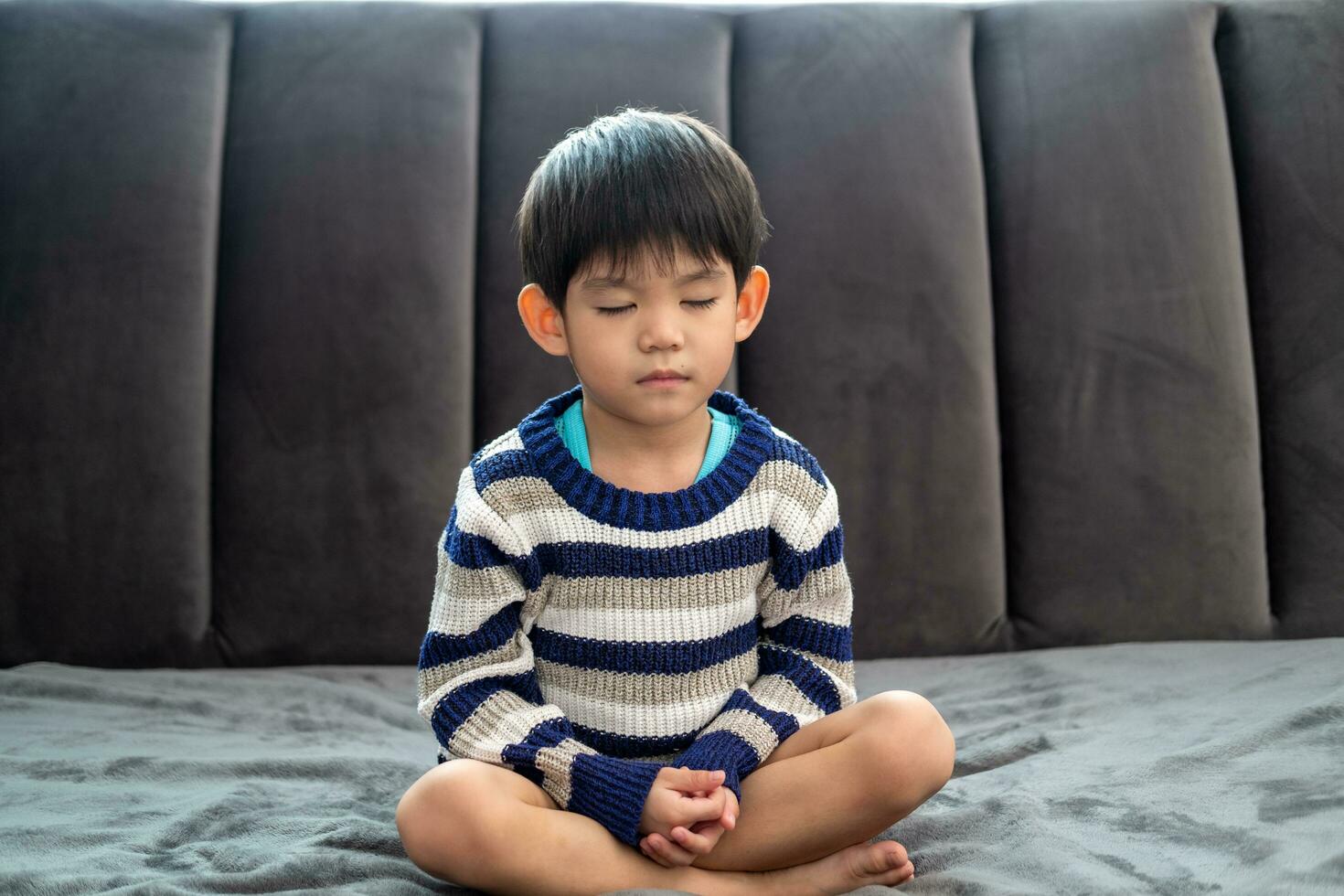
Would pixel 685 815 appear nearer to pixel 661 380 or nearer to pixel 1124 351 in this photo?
pixel 661 380

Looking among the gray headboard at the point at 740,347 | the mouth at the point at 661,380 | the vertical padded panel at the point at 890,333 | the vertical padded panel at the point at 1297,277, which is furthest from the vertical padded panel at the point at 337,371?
the vertical padded panel at the point at 1297,277

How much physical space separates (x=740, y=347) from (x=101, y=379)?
2.44ft

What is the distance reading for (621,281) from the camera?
0.90m

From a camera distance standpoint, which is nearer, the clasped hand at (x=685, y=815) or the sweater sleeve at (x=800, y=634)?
the clasped hand at (x=685, y=815)

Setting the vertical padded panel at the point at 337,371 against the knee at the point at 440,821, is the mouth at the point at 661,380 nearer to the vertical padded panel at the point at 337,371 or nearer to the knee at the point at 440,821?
the knee at the point at 440,821

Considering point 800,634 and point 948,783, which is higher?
point 800,634

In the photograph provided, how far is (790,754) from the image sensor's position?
94 centimetres

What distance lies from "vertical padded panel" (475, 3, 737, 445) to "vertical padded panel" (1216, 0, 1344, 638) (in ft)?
2.11

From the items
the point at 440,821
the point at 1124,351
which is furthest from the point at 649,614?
the point at 1124,351

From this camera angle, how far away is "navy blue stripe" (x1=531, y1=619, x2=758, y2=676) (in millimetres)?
954

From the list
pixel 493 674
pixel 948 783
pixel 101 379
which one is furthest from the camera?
pixel 101 379

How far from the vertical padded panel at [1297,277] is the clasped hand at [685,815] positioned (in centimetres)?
90

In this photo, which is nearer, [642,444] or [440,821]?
[440,821]

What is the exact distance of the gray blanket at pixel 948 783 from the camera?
33.6 inches
